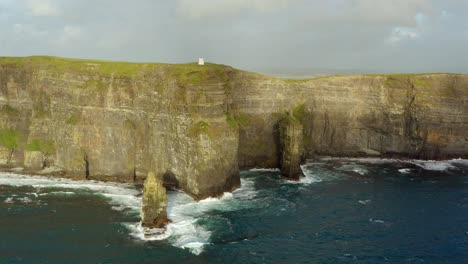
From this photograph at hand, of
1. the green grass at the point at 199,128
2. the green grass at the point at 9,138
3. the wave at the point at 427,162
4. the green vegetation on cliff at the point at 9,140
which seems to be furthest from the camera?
the wave at the point at 427,162

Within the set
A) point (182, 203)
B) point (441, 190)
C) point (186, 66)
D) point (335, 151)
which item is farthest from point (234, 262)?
point (335, 151)

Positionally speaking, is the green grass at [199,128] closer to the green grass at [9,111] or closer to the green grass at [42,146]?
the green grass at [42,146]

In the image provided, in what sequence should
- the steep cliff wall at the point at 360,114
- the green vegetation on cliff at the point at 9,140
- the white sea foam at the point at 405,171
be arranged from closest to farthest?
1. the green vegetation on cliff at the point at 9,140
2. the white sea foam at the point at 405,171
3. the steep cliff wall at the point at 360,114

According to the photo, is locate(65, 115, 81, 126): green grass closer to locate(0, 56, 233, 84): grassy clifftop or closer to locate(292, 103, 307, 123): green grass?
locate(0, 56, 233, 84): grassy clifftop

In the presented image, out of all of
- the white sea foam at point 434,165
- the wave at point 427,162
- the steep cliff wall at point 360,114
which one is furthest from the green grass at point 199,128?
the white sea foam at point 434,165

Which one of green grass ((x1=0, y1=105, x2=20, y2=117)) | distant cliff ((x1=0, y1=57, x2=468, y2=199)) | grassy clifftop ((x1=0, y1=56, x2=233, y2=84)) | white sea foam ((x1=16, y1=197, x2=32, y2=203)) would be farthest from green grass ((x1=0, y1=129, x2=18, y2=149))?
white sea foam ((x1=16, y1=197, x2=32, y2=203))

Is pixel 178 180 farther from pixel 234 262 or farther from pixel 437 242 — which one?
pixel 437 242
